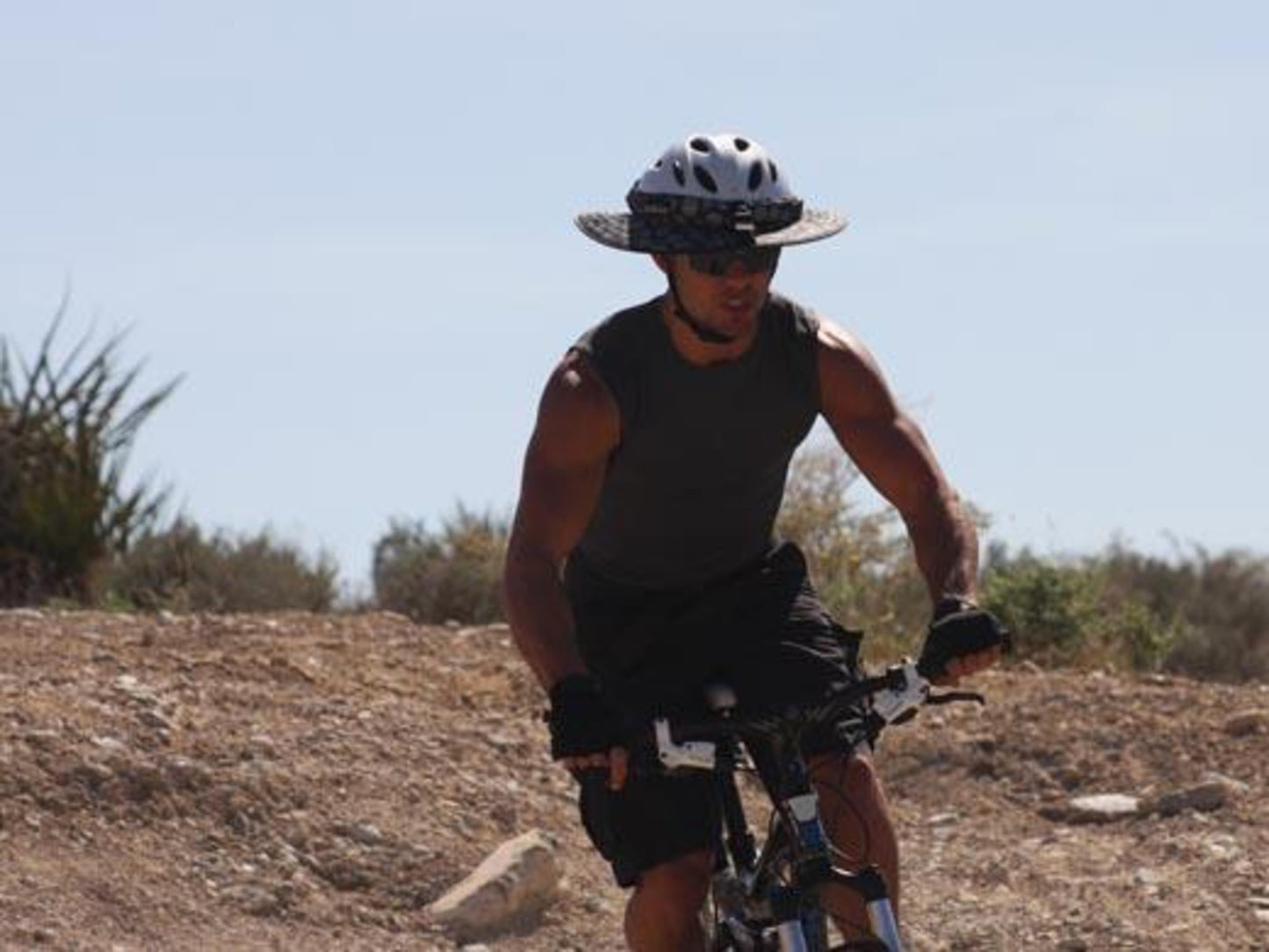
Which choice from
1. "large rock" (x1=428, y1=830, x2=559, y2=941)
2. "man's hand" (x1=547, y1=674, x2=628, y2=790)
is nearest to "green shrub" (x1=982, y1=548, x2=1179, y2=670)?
"large rock" (x1=428, y1=830, x2=559, y2=941)

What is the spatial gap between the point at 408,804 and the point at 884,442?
4.40 m

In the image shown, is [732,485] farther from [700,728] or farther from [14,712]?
[14,712]

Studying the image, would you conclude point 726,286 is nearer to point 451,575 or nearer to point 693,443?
point 693,443

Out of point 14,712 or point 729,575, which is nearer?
point 729,575

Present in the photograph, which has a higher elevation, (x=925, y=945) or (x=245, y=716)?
(x=245, y=716)

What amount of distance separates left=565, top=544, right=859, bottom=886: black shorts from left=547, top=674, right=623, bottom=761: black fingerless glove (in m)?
0.53

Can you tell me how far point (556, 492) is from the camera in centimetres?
670

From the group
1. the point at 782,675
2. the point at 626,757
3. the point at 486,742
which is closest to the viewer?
the point at 626,757

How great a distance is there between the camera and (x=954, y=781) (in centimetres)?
1219

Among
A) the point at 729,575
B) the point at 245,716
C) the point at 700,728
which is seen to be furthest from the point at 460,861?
the point at 700,728

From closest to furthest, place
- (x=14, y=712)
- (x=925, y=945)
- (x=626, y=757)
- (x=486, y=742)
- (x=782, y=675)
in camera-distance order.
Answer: (x=626, y=757) → (x=782, y=675) → (x=925, y=945) → (x=14, y=712) → (x=486, y=742)

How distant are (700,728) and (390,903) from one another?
4.23 meters

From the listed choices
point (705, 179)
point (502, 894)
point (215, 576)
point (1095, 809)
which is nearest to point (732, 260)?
point (705, 179)

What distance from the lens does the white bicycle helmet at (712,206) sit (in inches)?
260
